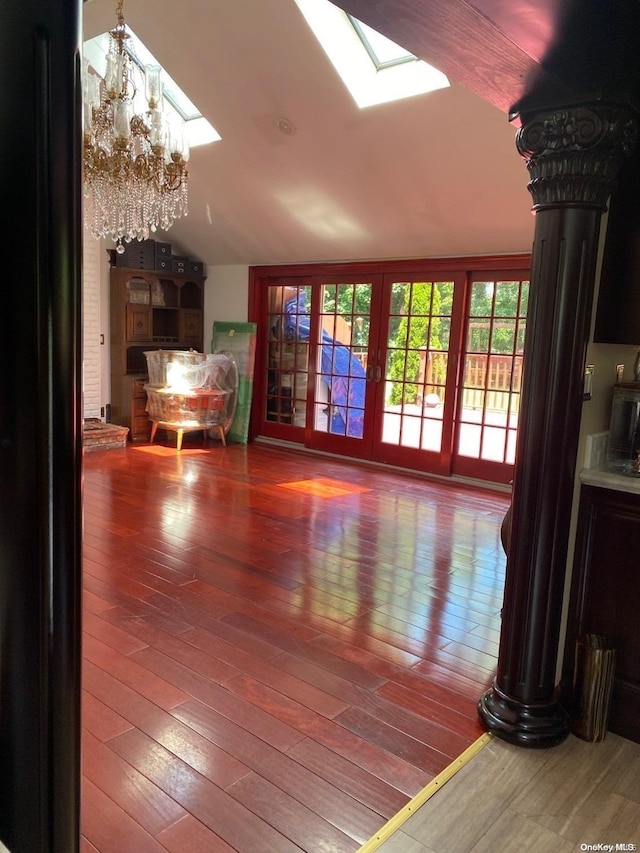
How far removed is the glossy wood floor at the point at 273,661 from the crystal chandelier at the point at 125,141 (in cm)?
221

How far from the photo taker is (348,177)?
5023 millimetres

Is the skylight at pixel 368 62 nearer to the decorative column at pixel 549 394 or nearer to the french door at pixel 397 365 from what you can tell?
the french door at pixel 397 365

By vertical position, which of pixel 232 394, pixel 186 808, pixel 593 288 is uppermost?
pixel 593 288

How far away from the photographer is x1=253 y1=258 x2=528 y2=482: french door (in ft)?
18.3

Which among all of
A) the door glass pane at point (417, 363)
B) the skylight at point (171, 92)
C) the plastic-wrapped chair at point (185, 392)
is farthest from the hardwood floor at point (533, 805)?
the plastic-wrapped chair at point (185, 392)

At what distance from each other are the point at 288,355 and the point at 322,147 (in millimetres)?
2677

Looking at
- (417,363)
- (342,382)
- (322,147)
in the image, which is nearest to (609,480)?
(322,147)

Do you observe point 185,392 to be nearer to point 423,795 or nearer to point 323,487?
point 323,487

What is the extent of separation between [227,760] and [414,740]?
63cm

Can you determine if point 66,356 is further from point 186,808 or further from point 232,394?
point 232,394

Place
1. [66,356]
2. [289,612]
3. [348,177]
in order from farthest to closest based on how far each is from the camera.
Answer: [348,177] → [289,612] → [66,356]

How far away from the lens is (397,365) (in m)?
6.16

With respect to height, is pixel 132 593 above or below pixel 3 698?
→ below

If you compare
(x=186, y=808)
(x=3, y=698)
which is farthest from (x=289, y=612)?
(x=3, y=698)
